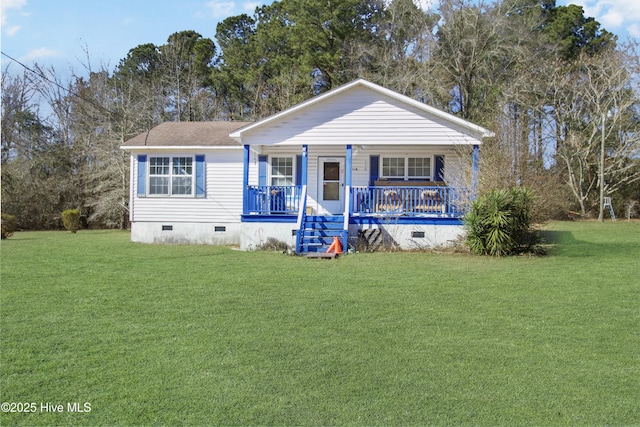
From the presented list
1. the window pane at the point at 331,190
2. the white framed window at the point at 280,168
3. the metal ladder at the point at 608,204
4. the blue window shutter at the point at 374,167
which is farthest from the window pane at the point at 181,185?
the metal ladder at the point at 608,204

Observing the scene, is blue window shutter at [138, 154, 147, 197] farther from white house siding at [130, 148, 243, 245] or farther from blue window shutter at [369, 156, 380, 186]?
blue window shutter at [369, 156, 380, 186]

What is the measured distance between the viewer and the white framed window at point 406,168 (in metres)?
17.8

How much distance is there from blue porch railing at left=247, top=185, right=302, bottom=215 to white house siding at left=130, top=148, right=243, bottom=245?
6.65 ft

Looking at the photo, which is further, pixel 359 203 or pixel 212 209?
pixel 212 209

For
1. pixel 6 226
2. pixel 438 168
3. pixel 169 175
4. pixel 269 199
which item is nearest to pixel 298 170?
pixel 269 199

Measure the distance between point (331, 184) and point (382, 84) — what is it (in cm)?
1477

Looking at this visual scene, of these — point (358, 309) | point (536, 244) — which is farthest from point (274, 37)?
point (358, 309)

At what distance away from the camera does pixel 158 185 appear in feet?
61.1

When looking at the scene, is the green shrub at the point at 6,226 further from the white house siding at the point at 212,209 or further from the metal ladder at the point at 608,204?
the metal ladder at the point at 608,204

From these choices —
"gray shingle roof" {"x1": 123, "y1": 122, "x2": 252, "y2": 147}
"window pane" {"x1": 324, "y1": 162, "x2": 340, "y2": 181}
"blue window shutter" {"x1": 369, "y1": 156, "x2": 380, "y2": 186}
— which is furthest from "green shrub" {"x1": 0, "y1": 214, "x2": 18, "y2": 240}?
"blue window shutter" {"x1": 369, "y1": 156, "x2": 380, "y2": 186}

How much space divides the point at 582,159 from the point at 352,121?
18369 millimetres

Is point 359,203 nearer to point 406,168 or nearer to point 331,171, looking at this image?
point 331,171

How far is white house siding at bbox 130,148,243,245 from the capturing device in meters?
18.3

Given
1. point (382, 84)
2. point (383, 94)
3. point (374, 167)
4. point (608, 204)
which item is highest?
point (382, 84)
